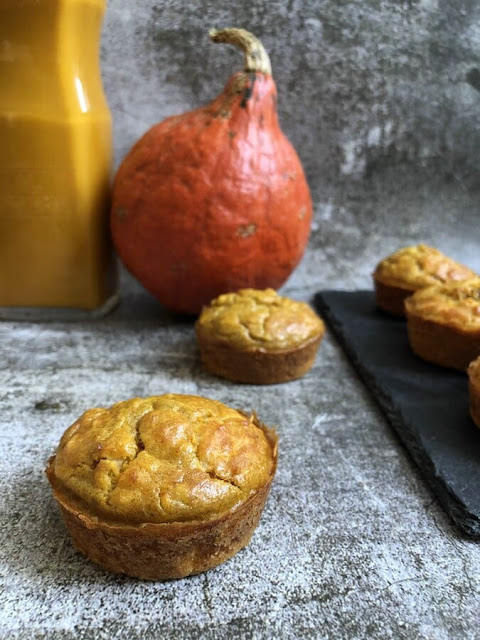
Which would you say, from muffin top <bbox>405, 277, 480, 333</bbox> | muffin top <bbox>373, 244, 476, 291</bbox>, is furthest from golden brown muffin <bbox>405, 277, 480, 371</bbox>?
muffin top <bbox>373, 244, 476, 291</bbox>

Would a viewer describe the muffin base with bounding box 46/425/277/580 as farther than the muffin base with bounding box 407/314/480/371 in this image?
No

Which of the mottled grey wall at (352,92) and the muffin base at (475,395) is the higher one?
the mottled grey wall at (352,92)

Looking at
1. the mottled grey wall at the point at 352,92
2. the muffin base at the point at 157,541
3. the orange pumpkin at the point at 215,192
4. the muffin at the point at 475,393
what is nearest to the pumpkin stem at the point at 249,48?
the orange pumpkin at the point at 215,192

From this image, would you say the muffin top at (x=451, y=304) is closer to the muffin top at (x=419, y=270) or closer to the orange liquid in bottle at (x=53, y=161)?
the muffin top at (x=419, y=270)

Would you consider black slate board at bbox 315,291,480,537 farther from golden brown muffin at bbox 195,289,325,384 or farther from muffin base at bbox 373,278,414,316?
golden brown muffin at bbox 195,289,325,384

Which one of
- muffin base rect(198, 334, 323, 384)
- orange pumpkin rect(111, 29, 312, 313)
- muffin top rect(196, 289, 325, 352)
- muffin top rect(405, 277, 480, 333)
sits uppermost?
orange pumpkin rect(111, 29, 312, 313)

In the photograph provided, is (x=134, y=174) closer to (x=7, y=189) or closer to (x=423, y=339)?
(x=7, y=189)
